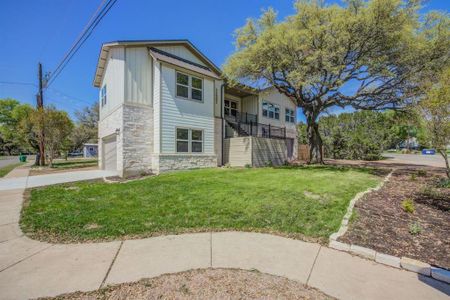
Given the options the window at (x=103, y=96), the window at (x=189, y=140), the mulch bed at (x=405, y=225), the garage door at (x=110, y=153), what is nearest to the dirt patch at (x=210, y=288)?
the mulch bed at (x=405, y=225)

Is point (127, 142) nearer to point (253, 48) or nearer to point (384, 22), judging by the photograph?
point (253, 48)

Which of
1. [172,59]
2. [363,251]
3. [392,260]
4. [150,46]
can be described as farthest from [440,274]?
[150,46]

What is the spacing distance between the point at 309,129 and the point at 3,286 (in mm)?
15631

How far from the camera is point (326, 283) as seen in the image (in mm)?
2904

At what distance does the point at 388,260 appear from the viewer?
345cm

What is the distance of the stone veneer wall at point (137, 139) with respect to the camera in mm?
11484

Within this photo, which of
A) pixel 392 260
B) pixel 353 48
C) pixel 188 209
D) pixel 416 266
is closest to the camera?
pixel 416 266

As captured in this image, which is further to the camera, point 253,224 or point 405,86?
point 405,86

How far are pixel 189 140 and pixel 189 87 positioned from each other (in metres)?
3.12

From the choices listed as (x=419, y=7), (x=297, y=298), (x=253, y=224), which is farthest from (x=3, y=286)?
(x=419, y=7)

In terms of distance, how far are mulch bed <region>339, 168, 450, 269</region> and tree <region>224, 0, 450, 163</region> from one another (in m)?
5.96

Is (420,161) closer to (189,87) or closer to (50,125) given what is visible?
(189,87)

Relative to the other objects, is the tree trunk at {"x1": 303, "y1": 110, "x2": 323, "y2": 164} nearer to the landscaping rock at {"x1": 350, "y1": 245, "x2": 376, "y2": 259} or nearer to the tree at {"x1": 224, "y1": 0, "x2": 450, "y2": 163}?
the tree at {"x1": 224, "y1": 0, "x2": 450, "y2": 163}

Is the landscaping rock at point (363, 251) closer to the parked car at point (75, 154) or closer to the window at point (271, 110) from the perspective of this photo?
the window at point (271, 110)
